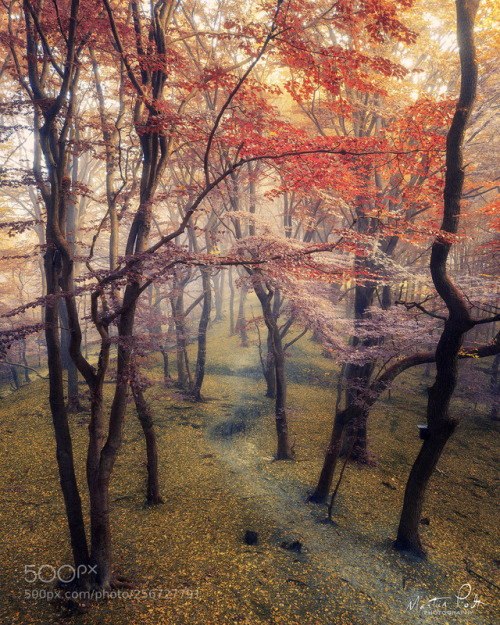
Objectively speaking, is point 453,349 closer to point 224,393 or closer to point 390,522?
point 390,522

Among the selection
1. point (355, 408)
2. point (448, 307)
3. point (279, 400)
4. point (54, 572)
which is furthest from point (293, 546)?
point (448, 307)

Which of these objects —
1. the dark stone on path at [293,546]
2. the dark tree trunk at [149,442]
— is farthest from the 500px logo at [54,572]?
the dark stone on path at [293,546]

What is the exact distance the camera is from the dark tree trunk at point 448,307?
5285mm

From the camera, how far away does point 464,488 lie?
10.2 meters

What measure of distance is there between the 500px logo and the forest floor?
0.07 metres

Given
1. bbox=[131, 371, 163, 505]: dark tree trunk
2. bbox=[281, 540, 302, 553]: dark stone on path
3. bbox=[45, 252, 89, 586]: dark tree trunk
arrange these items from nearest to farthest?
1. bbox=[45, 252, 89, 586]: dark tree trunk
2. bbox=[281, 540, 302, 553]: dark stone on path
3. bbox=[131, 371, 163, 505]: dark tree trunk

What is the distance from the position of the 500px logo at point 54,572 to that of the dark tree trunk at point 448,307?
6.16 m

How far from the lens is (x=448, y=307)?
5.97 metres

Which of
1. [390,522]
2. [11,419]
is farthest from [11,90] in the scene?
[390,522]

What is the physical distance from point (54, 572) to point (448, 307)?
862 centimetres

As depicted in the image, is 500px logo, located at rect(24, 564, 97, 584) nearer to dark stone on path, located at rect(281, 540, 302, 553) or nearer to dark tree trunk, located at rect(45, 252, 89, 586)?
dark tree trunk, located at rect(45, 252, 89, 586)

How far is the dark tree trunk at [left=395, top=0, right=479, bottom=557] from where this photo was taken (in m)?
5.29
